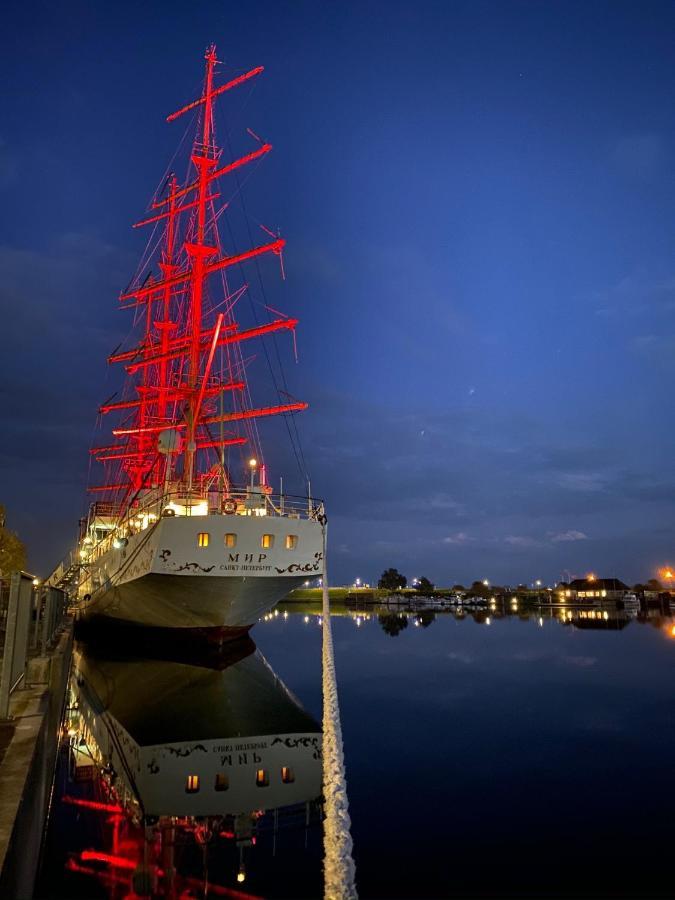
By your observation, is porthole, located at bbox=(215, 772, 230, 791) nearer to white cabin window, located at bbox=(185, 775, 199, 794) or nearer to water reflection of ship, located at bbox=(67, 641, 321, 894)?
water reflection of ship, located at bbox=(67, 641, 321, 894)

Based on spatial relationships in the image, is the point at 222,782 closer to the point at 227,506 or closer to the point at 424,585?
the point at 227,506

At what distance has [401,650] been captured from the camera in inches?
1233

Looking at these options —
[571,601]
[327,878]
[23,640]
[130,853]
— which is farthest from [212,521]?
[571,601]

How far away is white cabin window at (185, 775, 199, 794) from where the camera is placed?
8.68 m

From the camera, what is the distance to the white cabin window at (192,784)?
28.5 ft

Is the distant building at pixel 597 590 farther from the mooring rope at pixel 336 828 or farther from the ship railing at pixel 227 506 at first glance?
the mooring rope at pixel 336 828

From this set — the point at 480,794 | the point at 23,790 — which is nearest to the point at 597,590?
the point at 480,794

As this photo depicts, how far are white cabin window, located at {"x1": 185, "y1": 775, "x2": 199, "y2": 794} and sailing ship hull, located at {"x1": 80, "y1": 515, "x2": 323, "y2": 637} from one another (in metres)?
11.9

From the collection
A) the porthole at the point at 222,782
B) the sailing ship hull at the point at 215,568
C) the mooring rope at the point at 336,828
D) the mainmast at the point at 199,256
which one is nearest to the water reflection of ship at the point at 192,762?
the porthole at the point at 222,782

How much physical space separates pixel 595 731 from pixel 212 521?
44.4 ft

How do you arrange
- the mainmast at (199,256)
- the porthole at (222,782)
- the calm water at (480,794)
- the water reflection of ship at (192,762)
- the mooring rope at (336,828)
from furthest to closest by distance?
the mainmast at (199,256) < the porthole at (222,782) < the water reflection of ship at (192,762) < the calm water at (480,794) < the mooring rope at (336,828)

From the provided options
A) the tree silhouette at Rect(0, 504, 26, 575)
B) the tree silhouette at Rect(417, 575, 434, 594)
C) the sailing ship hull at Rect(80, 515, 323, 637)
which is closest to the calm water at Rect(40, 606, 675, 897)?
the sailing ship hull at Rect(80, 515, 323, 637)

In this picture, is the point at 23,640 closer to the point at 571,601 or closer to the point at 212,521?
the point at 212,521

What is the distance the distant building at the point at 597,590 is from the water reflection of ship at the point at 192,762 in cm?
9804
